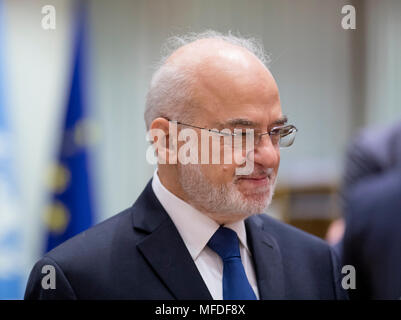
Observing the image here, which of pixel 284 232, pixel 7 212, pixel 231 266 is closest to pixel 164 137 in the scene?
pixel 231 266

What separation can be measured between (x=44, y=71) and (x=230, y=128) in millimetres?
4151

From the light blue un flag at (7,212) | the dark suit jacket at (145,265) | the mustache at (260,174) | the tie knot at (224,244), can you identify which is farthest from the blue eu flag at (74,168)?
the mustache at (260,174)

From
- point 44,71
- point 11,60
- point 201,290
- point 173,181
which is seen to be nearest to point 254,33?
point 173,181

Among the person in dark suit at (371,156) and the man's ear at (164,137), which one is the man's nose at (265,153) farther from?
the person in dark suit at (371,156)

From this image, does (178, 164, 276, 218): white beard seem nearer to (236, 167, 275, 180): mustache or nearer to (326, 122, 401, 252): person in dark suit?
(236, 167, 275, 180): mustache

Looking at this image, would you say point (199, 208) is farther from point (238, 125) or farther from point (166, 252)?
point (238, 125)

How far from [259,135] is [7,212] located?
3170 millimetres

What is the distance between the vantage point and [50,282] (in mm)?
1609

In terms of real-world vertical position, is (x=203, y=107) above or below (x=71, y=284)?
above

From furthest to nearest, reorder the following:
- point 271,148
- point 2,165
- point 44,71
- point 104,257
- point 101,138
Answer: point 44,71 < point 101,138 < point 2,165 < point 104,257 < point 271,148

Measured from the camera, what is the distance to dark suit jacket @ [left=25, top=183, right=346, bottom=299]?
161 centimetres

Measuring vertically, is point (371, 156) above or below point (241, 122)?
below

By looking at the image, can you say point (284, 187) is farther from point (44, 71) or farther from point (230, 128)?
point (230, 128)

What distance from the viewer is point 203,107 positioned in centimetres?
157
